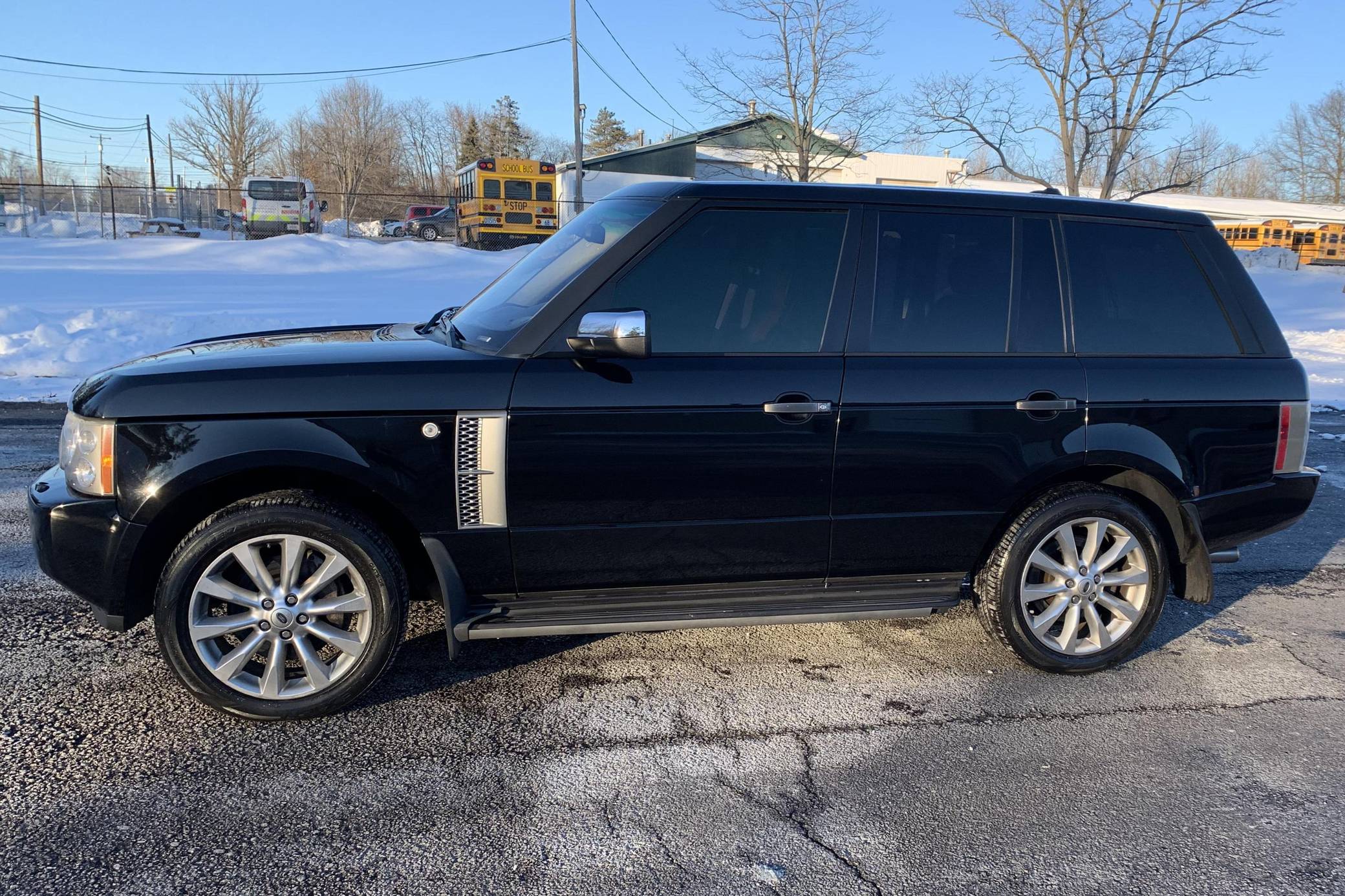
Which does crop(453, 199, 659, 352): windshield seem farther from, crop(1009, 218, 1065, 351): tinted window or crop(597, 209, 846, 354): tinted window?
crop(1009, 218, 1065, 351): tinted window

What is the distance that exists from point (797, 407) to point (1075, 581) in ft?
4.79

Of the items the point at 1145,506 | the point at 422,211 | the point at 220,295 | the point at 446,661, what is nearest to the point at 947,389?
the point at 1145,506

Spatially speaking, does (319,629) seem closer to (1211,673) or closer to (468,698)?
(468,698)

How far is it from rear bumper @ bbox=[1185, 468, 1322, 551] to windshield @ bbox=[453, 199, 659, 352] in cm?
266

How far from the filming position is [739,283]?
3602 mm

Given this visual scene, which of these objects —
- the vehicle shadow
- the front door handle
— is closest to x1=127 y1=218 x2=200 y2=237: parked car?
the vehicle shadow

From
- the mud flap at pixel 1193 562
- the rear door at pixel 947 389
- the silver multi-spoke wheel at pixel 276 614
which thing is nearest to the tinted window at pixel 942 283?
the rear door at pixel 947 389

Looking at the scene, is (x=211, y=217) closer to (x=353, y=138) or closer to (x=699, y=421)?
(x=353, y=138)

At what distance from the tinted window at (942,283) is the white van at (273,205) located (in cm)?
3932

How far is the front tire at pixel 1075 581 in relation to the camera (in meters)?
3.81

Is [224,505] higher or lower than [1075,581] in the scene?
higher

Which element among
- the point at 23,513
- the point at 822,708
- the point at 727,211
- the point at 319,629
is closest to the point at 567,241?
the point at 727,211

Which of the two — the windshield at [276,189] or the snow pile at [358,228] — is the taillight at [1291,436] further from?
the snow pile at [358,228]

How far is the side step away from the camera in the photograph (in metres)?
3.37
